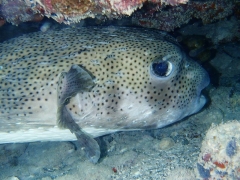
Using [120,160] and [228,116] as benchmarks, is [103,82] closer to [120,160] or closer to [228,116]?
[120,160]

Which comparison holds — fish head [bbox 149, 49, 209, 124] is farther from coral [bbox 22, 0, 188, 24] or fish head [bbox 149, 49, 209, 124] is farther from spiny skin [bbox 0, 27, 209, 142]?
coral [bbox 22, 0, 188, 24]

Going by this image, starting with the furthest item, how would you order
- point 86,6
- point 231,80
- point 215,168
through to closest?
point 231,80
point 86,6
point 215,168

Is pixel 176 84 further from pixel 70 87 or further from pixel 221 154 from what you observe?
pixel 70 87

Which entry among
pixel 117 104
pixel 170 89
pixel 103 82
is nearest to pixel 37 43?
pixel 103 82

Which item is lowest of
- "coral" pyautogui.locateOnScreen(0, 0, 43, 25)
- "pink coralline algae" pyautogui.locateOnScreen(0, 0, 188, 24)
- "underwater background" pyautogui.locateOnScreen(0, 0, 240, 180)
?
"underwater background" pyautogui.locateOnScreen(0, 0, 240, 180)

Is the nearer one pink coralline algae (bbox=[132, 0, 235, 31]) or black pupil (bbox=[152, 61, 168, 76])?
black pupil (bbox=[152, 61, 168, 76])

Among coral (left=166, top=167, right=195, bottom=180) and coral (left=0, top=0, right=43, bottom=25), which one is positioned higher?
coral (left=0, top=0, right=43, bottom=25)

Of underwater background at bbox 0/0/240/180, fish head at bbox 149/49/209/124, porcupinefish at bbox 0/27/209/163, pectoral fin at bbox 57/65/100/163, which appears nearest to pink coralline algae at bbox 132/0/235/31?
underwater background at bbox 0/0/240/180
